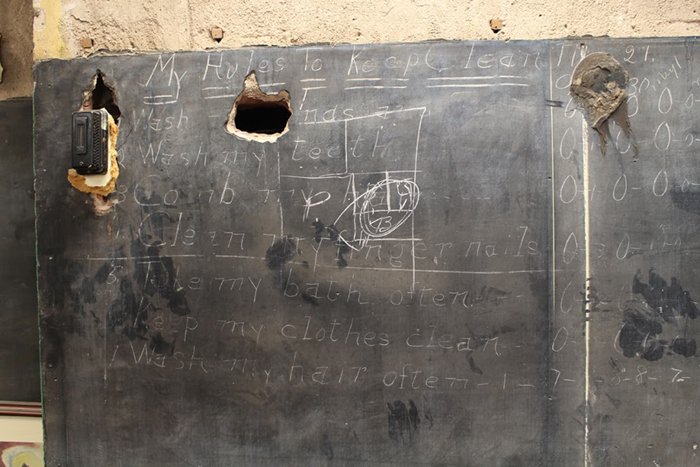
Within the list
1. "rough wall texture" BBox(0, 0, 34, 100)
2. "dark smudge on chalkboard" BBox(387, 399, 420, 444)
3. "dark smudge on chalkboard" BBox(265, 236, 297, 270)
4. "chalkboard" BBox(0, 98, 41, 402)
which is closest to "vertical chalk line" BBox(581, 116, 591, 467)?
"dark smudge on chalkboard" BBox(387, 399, 420, 444)

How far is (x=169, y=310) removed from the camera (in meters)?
2.67

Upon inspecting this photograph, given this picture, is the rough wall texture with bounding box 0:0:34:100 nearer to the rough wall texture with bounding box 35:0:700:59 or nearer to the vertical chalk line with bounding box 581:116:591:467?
the rough wall texture with bounding box 35:0:700:59

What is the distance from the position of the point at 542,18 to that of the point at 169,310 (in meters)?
2.86

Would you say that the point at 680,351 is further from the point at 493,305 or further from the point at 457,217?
the point at 457,217

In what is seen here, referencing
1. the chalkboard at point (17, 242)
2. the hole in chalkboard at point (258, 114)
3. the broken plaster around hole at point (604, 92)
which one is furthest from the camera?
the chalkboard at point (17, 242)

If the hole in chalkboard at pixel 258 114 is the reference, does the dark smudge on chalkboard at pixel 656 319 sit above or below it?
below

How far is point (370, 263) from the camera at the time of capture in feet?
8.48

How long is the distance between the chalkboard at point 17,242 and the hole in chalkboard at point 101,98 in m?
0.70

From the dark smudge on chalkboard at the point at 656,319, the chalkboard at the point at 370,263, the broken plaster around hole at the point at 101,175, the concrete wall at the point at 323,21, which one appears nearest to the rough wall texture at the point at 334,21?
the concrete wall at the point at 323,21

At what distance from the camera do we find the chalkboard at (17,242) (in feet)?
9.94

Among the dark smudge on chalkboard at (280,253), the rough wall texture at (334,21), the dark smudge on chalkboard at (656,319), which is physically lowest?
the dark smudge on chalkboard at (656,319)

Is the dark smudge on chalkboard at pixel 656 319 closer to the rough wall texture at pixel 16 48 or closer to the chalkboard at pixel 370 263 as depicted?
the chalkboard at pixel 370 263

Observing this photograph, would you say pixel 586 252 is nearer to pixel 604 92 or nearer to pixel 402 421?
pixel 604 92

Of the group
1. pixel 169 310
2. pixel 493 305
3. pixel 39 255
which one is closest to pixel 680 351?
pixel 493 305
